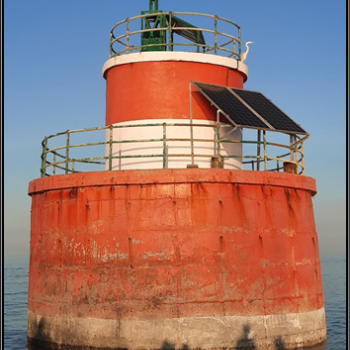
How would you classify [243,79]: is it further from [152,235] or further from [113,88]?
[152,235]

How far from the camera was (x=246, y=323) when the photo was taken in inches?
591

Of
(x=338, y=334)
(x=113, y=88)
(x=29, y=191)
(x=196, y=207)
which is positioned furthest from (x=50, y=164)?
(x=338, y=334)

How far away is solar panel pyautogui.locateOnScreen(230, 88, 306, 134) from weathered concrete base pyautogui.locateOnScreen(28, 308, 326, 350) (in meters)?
4.89

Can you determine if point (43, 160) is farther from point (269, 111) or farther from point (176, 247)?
point (269, 111)

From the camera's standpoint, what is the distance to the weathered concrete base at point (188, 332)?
14648 millimetres

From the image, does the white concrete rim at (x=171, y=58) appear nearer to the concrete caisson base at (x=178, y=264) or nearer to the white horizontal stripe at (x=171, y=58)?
the white horizontal stripe at (x=171, y=58)

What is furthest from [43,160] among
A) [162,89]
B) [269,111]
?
[269,111]

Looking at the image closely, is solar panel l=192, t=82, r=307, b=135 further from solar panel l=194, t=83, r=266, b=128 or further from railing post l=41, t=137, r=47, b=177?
railing post l=41, t=137, r=47, b=177

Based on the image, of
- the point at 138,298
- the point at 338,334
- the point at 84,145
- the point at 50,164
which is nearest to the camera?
the point at 138,298

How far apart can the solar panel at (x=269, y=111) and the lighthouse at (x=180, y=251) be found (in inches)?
2.8

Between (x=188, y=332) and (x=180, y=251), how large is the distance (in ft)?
6.07

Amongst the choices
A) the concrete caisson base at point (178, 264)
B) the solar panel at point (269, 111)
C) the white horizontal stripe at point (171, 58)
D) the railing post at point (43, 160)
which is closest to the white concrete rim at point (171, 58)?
the white horizontal stripe at point (171, 58)

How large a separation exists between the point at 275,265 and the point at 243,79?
267 inches

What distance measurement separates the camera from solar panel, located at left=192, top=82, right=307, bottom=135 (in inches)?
649
